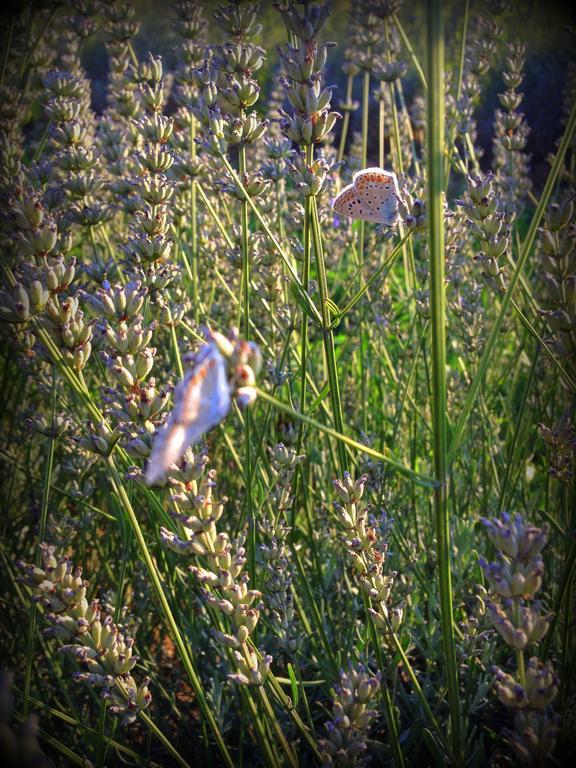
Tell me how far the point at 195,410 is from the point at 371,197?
598 mm

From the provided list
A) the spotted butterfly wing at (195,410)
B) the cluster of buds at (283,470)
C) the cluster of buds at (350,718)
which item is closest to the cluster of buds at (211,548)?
the cluster of buds at (350,718)

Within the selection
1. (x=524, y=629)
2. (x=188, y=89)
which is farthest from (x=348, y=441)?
(x=188, y=89)

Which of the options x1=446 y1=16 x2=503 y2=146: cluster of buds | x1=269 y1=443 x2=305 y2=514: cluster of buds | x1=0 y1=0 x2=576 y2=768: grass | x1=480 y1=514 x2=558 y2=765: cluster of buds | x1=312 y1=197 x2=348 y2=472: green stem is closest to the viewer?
x1=480 y1=514 x2=558 y2=765: cluster of buds

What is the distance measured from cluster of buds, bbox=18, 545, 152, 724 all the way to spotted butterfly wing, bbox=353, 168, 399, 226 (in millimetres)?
709

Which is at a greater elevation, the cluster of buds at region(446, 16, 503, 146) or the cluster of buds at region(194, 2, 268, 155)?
the cluster of buds at region(446, 16, 503, 146)

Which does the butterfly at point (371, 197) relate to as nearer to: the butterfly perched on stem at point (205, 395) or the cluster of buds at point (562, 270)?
the cluster of buds at point (562, 270)

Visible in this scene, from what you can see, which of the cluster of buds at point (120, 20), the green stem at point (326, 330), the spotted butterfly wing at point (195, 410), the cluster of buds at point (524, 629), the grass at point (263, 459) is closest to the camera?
the spotted butterfly wing at point (195, 410)

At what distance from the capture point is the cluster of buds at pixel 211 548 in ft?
2.59

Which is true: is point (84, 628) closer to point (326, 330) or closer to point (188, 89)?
point (326, 330)

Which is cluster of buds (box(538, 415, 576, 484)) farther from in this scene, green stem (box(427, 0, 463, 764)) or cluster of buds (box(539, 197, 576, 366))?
green stem (box(427, 0, 463, 764))

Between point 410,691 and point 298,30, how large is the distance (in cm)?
148

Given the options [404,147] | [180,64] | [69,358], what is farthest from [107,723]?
[404,147]

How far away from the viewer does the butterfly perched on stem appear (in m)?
0.55

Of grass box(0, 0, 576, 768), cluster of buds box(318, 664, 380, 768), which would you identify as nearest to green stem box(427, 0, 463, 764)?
grass box(0, 0, 576, 768)
